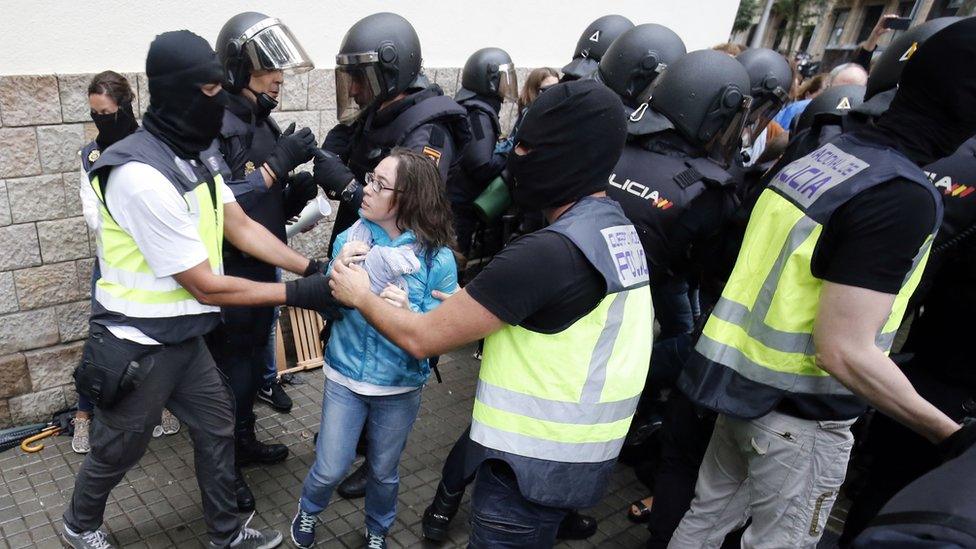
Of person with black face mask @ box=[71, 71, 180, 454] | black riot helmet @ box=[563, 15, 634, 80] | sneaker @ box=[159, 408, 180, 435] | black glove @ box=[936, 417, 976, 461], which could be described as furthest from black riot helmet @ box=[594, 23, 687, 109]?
sneaker @ box=[159, 408, 180, 435]

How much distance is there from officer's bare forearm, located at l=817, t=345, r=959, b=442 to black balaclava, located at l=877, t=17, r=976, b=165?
0.64 m

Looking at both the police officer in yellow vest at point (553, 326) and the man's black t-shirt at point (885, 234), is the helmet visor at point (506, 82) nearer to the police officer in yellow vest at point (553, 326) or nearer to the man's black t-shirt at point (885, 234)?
the police officer in yellow vest at point (553, 326)

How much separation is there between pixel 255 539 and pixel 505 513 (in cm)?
144

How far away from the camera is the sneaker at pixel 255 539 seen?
2758 mm

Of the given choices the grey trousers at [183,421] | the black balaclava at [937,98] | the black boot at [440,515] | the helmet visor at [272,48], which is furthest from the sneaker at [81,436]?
the black balaclava at [937,98]

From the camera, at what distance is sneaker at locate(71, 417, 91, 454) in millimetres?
3363

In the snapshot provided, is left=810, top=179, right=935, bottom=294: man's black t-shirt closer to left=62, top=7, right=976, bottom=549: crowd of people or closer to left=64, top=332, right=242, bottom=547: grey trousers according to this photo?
left=62, top=7, right=976, bottom=549: crowd of people

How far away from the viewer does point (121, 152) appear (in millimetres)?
2107

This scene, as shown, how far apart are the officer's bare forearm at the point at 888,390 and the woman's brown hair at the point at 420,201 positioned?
1.38 metres

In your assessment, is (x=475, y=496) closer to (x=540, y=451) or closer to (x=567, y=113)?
(x=540, y=451)

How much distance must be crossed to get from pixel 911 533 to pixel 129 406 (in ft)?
7.68

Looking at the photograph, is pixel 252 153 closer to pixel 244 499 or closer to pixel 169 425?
pixel 244 499

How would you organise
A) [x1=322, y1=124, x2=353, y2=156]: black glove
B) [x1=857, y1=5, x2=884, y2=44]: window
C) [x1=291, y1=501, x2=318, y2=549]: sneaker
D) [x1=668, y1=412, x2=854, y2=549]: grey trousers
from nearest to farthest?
[x1=668, y1=412, x2=854, y2=549]: grey trousers → [x1=291, y1=501, x2=318, y2=549]: sneaker → [x1=322, y1=124, x2=353, y2=156]: black glove → [x1=857, y1=5, x2=884, y2=44]: window

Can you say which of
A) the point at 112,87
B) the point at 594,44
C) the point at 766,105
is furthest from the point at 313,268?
the point at 594,44
